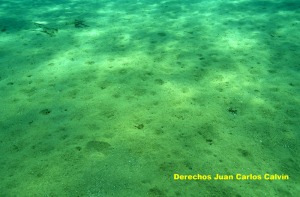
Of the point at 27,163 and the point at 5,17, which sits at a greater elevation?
the point at 5,17

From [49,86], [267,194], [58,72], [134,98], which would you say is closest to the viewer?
[267,194]

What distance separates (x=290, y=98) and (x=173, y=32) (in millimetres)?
3282

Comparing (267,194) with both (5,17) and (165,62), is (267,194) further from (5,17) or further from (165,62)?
(5,17)

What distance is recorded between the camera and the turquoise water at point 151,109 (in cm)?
259

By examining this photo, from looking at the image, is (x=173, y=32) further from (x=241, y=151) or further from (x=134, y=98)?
(x=241, y=151)

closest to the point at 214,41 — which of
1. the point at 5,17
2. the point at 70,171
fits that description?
the point at 70,171

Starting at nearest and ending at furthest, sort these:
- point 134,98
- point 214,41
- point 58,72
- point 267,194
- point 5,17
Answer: point 267,194
point 134,98
point 58,72
point 214,41
point 5,17

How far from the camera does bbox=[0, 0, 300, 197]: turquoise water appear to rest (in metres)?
2.59

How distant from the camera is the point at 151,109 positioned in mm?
3510

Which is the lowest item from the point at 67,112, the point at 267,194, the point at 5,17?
the point at 267,194

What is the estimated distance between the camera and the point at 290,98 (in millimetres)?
3680

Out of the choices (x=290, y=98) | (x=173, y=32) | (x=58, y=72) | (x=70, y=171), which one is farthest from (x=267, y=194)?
(x=173, y=32)

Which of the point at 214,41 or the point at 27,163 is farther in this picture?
the point at 214,41

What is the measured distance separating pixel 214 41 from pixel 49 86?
12.0 ft
